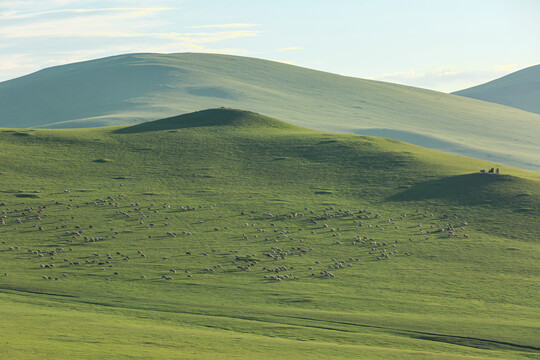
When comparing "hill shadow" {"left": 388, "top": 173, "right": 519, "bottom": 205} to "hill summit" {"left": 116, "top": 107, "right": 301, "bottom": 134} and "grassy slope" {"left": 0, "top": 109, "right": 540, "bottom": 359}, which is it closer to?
"grassy slope" {"left": 0, "top": 109, "right": 540, "bottom": 359}

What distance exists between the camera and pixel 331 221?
6075 cm

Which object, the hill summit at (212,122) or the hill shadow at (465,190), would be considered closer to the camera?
the hill shadow at (465,190)

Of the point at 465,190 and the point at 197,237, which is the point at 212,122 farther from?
the point at 197,237

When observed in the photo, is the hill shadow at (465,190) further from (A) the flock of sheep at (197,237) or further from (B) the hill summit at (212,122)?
(B) the hill summit at (212,122)

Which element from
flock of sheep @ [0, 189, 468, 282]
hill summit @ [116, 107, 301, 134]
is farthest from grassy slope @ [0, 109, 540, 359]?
hill summit @ [116, 107, 301, 134]

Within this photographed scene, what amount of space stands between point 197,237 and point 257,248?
222 inches

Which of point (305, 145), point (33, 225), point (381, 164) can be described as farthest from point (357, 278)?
point (305, 145)

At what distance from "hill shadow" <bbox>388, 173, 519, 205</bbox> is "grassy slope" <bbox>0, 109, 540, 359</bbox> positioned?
0.27 metres

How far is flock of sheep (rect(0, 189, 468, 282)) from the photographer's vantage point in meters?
48.0

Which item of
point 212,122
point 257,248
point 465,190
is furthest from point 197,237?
point 212,122

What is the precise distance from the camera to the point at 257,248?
52781 millimetres

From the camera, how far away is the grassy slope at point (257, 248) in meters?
33.6

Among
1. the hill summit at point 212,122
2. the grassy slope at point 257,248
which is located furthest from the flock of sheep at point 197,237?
the hill summit at point 212,122

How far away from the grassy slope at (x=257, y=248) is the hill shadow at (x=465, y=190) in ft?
0.90
